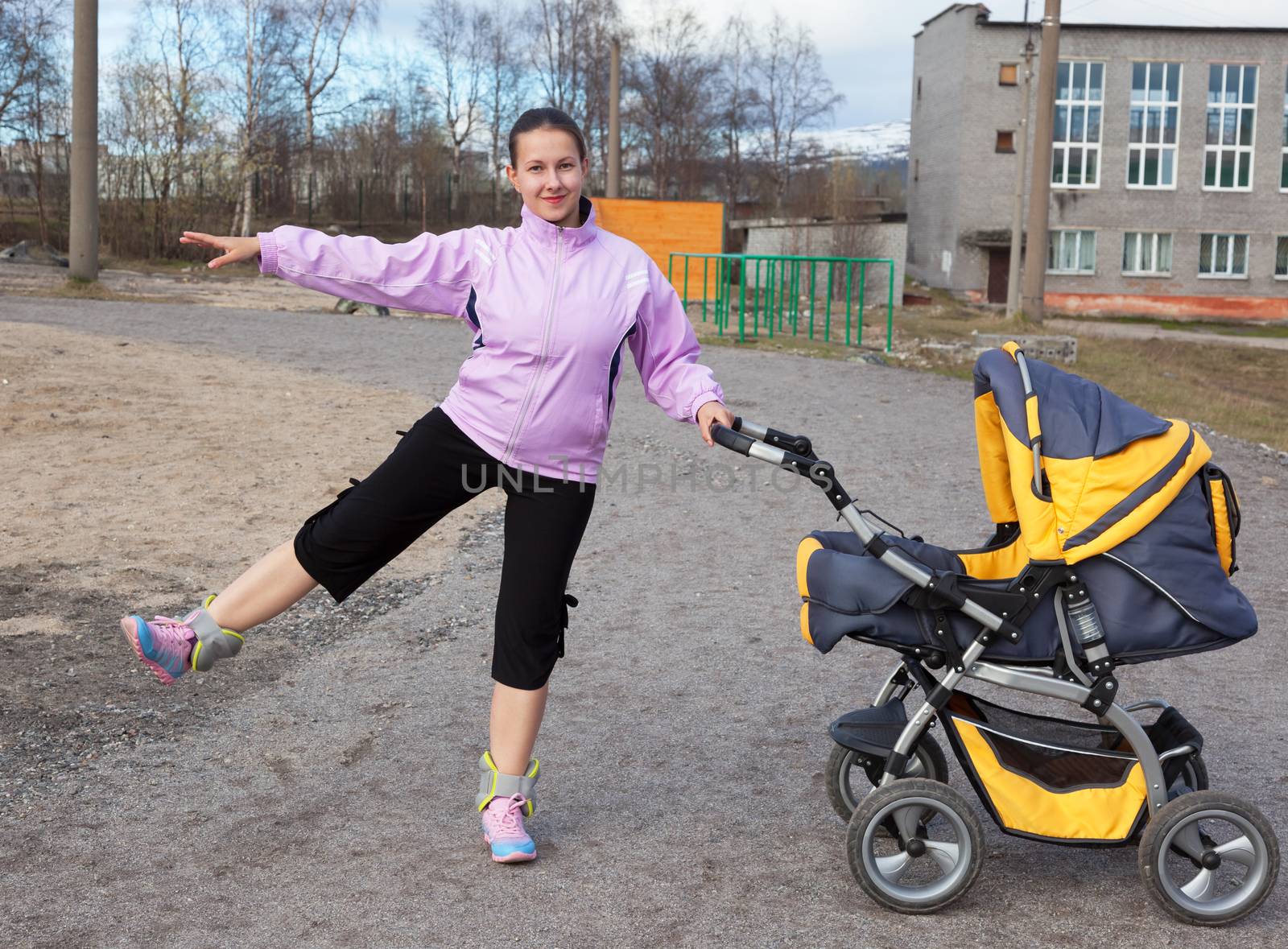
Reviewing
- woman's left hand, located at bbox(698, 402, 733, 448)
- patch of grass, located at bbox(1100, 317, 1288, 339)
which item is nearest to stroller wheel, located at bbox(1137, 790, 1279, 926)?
woman's left hand, located at bbox(698, 402, 733, 448)

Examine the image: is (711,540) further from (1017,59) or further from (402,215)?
(1017,59)

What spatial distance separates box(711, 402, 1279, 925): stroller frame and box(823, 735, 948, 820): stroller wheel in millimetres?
197

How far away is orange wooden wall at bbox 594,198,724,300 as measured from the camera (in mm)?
28969

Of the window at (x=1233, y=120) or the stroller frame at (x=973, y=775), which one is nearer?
the stroller frame at (x=973, y=775)

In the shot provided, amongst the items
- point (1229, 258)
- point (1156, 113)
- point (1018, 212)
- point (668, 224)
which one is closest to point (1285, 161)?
point (1229, 258)

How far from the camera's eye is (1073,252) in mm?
50656

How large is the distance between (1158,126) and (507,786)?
53310 mm

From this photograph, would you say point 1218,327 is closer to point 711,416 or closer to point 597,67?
point 597,67

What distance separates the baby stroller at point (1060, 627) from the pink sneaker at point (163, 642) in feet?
5.10

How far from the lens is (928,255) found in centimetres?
5291

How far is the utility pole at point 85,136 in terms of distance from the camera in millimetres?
19781

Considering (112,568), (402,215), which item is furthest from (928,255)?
(112,568)

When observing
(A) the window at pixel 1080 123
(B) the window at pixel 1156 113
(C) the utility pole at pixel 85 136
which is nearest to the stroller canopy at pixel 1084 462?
(C) the utility pole at pixel 85 136

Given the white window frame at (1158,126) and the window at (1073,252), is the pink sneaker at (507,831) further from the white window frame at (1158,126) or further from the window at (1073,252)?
the white window frame at (1158,126)
